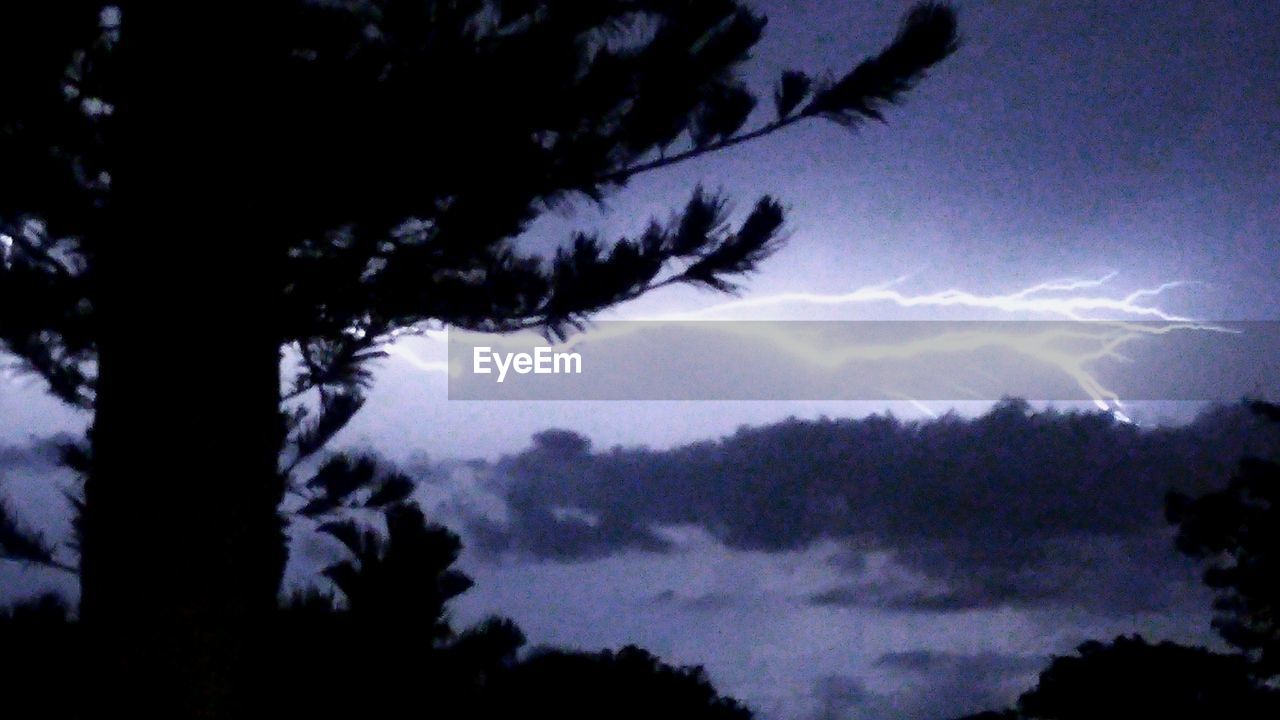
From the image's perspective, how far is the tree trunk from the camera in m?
4.07

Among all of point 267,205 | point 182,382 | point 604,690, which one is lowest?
point 604,690

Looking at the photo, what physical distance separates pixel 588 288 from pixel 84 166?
2158 mm

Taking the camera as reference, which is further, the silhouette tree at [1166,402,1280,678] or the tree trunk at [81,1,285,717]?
the silhouette tree at [1166,402,1280,678]

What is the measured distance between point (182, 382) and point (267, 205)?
815mm

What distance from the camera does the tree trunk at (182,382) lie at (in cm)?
407

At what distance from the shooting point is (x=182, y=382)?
4301mm

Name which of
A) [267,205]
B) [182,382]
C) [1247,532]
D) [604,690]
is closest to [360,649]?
[182,382]

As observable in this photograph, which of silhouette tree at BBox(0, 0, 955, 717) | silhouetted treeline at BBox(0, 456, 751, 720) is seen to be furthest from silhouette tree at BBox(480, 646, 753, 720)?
silhouette tree at BBox(0, 0, 955, 717)

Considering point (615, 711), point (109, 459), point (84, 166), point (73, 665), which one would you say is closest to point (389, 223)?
point (84, 166)

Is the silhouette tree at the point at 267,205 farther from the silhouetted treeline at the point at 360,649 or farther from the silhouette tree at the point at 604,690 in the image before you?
the silhouette tree at the point at 604,690

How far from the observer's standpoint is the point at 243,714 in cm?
418

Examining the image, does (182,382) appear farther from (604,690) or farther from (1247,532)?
(1247,532)

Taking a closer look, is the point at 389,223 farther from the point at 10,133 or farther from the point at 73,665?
the point at 73,665

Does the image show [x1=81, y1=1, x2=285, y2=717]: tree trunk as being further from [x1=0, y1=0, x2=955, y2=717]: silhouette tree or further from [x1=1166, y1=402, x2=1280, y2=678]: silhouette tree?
[x1=1166, y1=402, x2=1280, y2=678]: silhouette tree
